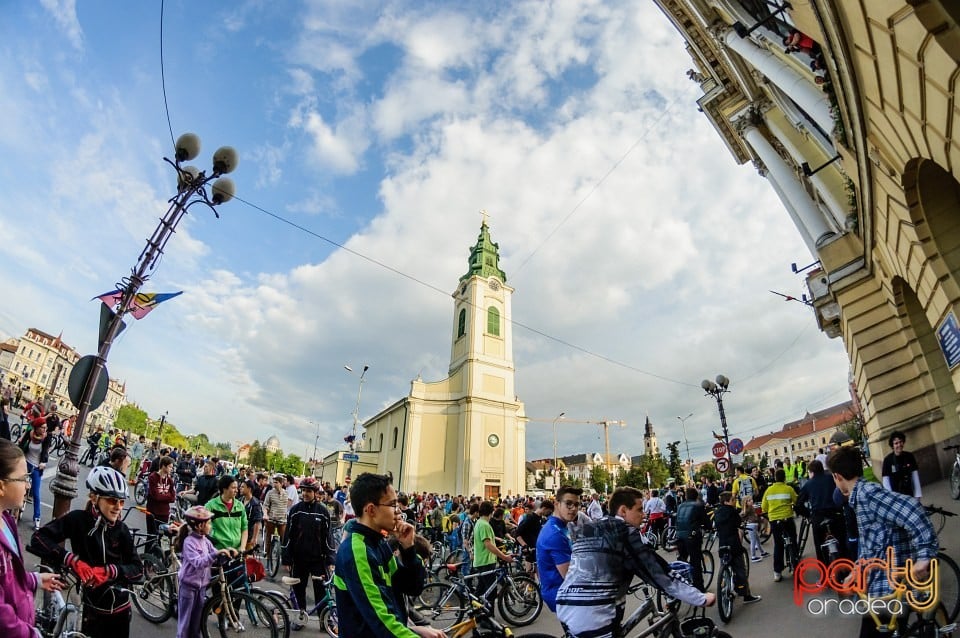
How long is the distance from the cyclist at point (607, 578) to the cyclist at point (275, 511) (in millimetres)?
9426

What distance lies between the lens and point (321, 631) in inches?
263

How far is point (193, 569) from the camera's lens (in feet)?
16.7

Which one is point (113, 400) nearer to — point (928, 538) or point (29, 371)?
point (29, 371)

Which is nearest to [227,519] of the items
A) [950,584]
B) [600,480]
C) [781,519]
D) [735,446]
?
[950,584]

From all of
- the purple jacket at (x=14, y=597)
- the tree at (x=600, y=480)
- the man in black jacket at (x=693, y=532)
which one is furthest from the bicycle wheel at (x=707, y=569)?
the tree at (x=600, y=480)

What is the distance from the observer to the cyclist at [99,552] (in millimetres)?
3551

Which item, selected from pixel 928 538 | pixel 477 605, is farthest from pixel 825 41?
pixel 477 605

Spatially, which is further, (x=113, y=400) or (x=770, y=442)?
(x=113, y=400)

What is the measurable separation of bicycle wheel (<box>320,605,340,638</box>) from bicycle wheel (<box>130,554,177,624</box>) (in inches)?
78.3

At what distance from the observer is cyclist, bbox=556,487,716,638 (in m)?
3.40

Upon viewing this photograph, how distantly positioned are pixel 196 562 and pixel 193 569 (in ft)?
0.23

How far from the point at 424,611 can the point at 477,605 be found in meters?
3.88

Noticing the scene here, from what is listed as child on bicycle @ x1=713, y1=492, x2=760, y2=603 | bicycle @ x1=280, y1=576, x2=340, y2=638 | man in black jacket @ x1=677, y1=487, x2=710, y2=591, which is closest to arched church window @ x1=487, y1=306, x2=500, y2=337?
man in black jacket @ x1=677, y1=487, x2=710, y2=591

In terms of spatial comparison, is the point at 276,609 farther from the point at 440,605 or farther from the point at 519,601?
the point at 519,601
